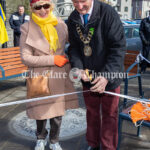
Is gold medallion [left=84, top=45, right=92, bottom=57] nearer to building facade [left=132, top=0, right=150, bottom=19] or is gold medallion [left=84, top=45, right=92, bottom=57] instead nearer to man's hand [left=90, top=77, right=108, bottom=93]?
man's hand [left=90, top=77, right=108, bottom=93]

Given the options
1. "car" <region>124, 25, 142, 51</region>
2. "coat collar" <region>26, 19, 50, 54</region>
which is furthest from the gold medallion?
"car" <region>124, 25, 142, 51</region>

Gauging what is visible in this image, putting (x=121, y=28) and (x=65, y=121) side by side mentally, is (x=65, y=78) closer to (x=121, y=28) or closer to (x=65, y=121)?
(x=121, y=28)

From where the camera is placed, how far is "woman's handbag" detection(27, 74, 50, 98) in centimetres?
250

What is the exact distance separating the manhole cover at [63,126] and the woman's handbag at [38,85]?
3.30 feet

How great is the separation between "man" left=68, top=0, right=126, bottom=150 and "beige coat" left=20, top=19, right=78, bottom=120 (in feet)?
0.67

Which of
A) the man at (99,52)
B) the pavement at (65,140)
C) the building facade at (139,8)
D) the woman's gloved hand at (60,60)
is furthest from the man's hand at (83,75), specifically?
the building facade at (139,8)

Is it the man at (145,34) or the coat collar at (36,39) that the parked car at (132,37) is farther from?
the coat collar at (36,39)

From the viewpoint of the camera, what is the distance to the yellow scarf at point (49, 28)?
2.44 m

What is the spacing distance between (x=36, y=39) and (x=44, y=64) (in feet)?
0.95

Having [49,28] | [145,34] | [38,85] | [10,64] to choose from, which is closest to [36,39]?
[49,28]

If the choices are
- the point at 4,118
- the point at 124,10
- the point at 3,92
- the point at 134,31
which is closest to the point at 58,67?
the point at 4,118

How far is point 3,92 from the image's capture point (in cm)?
528

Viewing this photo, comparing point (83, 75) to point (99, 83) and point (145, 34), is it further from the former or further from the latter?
point (145, 34)

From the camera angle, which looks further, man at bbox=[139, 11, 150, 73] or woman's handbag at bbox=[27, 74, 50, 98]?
man at bbox=[139, 11, 150, 73]
